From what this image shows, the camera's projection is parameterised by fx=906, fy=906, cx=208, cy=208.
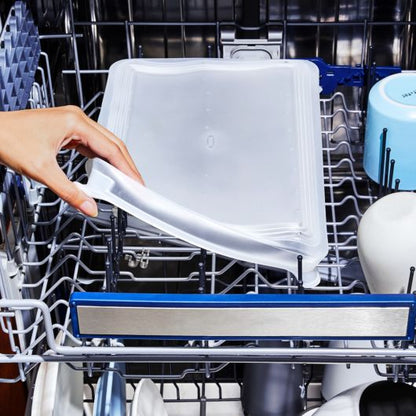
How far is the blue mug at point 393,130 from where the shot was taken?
90 centimetres

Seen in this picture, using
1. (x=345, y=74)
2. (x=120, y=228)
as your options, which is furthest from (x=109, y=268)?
(x=345, y=74)

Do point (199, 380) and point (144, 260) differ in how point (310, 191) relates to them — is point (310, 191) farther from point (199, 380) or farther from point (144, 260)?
point (199, 380)

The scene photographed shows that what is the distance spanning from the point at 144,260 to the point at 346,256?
330mm

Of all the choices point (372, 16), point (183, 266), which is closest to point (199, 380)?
point (183, 266)

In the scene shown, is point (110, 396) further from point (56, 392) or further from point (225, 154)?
point (225, 154)

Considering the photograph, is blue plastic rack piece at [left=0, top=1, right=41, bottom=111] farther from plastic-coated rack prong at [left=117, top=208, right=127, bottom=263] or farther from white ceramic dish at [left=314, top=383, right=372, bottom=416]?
white ceramic dish at [left=314, top=383, right=372, bottom=416]

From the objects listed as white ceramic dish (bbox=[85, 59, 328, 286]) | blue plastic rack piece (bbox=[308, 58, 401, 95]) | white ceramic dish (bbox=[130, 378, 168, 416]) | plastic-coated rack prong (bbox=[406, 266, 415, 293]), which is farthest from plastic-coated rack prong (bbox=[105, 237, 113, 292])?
blue plastic rack piece (bbox=[308, 58, 401, 95])

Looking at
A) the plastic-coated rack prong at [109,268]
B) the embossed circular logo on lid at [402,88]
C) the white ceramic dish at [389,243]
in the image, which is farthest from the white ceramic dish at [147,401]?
the embossed circular logo on lid at [402,88]

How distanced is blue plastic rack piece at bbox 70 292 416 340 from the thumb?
0.26 feet

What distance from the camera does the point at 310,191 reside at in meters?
0.86

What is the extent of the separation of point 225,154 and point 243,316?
0.25 meters

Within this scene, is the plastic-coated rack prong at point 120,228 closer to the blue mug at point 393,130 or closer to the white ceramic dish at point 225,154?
the white ceramic dish at point 225,154

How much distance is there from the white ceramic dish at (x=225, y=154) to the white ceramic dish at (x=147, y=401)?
0.64 ft

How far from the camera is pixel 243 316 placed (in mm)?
712
